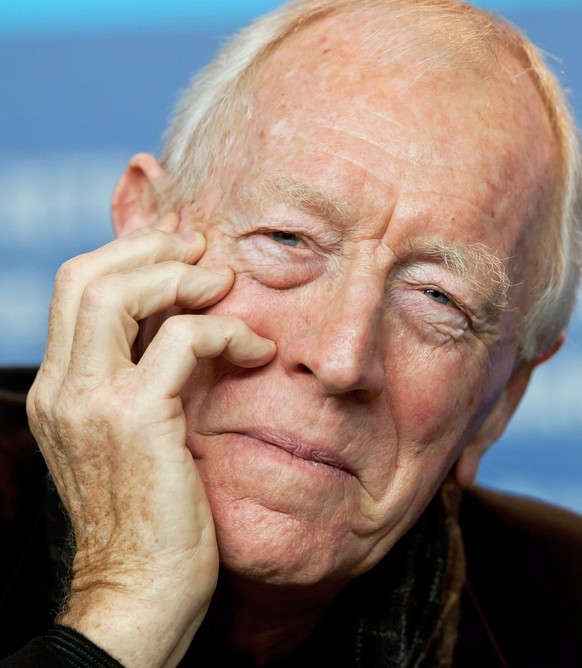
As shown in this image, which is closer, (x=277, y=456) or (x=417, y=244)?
(x=277, y=456)

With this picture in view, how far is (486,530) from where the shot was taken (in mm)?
2740

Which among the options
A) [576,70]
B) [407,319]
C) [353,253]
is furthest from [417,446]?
[576,70]

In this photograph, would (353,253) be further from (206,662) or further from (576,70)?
(576,70)

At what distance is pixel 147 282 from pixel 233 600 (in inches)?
28.8

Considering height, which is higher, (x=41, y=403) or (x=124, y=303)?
(x=124, y=303)

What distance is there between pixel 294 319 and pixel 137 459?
370 mm

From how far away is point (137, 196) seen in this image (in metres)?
2.28

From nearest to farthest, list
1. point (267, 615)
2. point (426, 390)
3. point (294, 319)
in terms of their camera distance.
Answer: point (294, 319), point (426, 390), point (267, 615)

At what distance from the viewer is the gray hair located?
2.00 meters

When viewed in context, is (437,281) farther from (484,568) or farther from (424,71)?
(484,568)

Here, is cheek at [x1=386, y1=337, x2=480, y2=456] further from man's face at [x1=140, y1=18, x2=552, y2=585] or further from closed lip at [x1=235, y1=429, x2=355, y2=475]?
closed lip at [x1=235, y1=429, x2=355, y2=475]

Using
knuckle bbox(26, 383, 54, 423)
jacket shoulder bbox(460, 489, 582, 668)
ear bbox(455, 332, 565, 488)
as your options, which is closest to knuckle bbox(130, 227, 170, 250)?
knuckle bbox(26, 383, 54, 423)

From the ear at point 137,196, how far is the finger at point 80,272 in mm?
303

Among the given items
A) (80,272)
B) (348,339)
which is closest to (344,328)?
(348,339)
